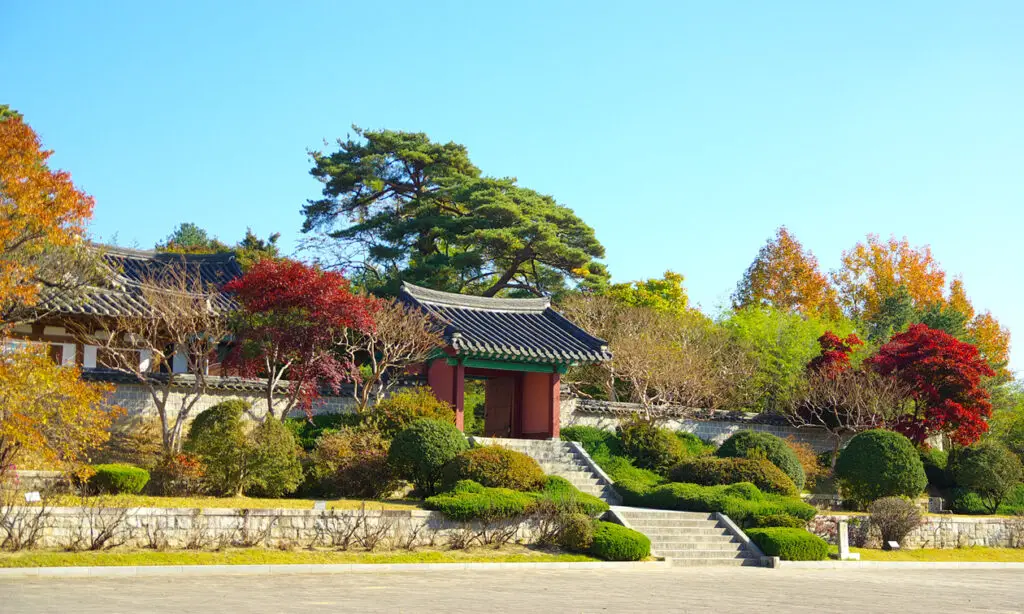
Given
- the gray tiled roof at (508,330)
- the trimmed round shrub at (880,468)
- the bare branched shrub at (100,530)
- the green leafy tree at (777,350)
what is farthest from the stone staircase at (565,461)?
the green leafy tree at (777,350)

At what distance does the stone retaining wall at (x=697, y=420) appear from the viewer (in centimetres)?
2755

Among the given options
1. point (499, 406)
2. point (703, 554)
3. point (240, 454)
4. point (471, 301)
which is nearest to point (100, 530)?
point (240, 454)

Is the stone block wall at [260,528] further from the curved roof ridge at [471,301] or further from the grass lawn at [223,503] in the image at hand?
the curved roof ridge at [471,301]

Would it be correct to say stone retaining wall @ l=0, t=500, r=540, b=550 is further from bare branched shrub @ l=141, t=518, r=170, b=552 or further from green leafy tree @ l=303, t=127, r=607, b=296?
green leafy tree @ l=303, t=127, r=607, b=296

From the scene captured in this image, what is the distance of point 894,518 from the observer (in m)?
21.7

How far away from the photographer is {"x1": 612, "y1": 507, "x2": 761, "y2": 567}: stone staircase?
60.5 ft

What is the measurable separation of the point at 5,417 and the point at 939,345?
23940 mm

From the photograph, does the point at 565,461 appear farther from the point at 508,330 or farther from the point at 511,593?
the point at 511,593

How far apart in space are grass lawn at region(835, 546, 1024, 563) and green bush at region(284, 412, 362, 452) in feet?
37.1

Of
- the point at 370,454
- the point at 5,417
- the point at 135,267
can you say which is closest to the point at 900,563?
the point at 370,454

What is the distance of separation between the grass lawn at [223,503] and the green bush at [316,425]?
3.09 metres

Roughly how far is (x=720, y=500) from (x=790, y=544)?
6.30 ft

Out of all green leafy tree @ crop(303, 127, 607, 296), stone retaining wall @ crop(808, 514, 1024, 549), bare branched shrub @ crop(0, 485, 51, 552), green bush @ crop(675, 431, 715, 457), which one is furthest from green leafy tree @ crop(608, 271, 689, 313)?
bare branched shrub @ crop(0, 485, 51, 552)

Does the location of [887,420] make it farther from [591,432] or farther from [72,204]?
[72,204]
